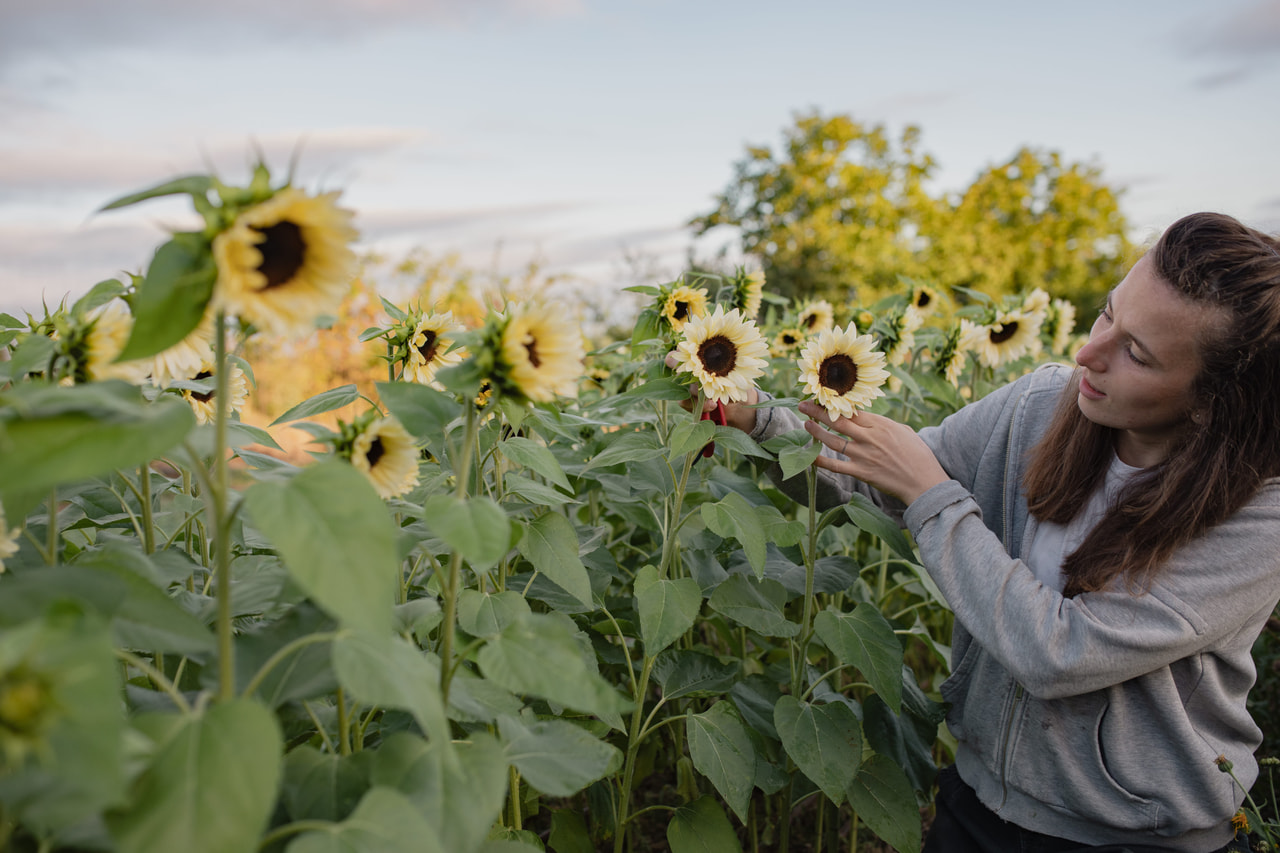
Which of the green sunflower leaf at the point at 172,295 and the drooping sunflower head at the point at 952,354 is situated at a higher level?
the green sunflower leaf at the point at 172,295

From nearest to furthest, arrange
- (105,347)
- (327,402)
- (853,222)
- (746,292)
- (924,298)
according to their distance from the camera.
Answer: (105,347)
(327,402)
(746,292)
(924,298)
(853,222)

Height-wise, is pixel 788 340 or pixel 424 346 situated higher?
pixel 424 346

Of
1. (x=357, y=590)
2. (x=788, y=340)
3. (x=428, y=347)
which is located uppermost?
(x=428, y=347)

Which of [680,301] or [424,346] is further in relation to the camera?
[680,301]

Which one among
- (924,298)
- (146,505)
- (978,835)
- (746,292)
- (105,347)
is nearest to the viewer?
(105,347)

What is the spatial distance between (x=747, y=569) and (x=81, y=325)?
1.35 metres

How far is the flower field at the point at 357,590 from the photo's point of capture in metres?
0.79

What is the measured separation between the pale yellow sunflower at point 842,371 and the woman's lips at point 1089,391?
40 centimetres

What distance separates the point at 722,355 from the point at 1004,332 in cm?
144

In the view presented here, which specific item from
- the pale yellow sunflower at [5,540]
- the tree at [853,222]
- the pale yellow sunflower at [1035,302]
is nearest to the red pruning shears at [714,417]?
the pale yellow sunflower at [5,540]

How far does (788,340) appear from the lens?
269 centimetres

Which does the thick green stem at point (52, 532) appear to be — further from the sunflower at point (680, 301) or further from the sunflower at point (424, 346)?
the sunflower at point (680, 301)

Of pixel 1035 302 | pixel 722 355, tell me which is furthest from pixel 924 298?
pixel 722 355

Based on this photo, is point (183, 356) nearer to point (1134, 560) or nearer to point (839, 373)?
point (839, 373)
